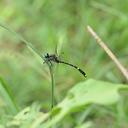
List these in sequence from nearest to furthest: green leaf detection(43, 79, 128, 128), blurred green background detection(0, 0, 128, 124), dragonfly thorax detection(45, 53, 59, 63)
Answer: green leaf detection(43, 79, 128, 128) → dragonfly thorax detection(45, 53, 59, 63) → blurred green background detection(0, 0, 128, 124)

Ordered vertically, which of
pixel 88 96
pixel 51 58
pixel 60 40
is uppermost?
pixel 60 40

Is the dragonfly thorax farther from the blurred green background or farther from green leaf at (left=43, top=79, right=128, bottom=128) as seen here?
the blurred green background

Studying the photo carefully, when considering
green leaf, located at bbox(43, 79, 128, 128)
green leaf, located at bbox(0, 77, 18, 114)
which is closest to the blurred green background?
green leaf, located at bbox(0, 77, 18, 114)

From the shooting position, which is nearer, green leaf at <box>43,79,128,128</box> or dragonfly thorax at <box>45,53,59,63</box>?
green leaf at <box>43,79,128,128</box>

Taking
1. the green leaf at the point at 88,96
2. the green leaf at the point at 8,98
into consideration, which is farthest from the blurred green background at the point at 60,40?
the green leaf at the point at 88,96

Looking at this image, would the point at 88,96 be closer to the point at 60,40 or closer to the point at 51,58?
the point at 51,58

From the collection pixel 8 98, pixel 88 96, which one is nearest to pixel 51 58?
pixel 8 98

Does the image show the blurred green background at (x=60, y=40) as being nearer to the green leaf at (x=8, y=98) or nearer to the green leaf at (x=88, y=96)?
the green leaf at (x=8, y=98)

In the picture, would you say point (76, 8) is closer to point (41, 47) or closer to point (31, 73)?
point (41, 47)
